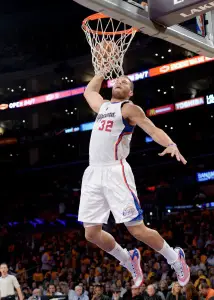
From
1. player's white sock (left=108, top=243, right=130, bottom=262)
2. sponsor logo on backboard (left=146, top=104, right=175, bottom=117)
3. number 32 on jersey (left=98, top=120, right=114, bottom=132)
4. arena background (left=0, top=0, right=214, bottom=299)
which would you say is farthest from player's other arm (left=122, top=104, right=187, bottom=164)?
sponsor logo on backboard (left=146, top=104, right=175, bottom=117)

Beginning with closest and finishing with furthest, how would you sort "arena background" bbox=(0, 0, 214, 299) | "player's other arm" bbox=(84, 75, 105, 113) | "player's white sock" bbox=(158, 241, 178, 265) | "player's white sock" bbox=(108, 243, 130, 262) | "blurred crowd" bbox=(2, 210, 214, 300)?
"player's white sock" bbox=(158, 241, 178, 265), "player's white sock" bbox=(108, 243, 130, 262), "player's other arm" bbox=(84, 75, 105, 113), "blurred crowd" bbox=(2, 210, 214, 300), "arena background" bbox=(0, 0, 214, 299)

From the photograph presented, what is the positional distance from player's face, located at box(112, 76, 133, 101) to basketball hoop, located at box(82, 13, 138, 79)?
633mm

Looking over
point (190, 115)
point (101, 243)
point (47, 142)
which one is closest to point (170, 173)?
point (190, 115)

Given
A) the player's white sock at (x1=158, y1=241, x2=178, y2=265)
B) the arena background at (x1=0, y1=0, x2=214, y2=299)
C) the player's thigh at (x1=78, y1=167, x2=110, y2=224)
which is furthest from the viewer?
the arena background at (x1=0, y1=0, x2=214, y2=299)

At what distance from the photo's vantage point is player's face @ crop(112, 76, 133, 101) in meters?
5.41

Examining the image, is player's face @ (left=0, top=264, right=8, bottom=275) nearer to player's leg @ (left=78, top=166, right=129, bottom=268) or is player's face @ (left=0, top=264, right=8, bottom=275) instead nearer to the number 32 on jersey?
player's leg @ (left=78, top=166, right=129, bottom=268)

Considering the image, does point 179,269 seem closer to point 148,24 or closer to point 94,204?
point 94,204

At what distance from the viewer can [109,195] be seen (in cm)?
520

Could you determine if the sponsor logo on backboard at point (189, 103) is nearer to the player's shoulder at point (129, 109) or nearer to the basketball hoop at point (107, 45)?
the basketball hoop at point (107, 45)

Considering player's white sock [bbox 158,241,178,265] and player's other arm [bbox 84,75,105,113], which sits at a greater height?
player's other arm [bbox 84,75,105,113]

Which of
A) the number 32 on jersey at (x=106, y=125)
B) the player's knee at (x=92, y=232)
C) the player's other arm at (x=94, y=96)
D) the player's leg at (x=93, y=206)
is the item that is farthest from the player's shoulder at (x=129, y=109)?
the player's knee at (x=92, y=232)

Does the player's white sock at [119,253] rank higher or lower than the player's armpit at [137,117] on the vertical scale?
lower

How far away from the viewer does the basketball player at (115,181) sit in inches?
203

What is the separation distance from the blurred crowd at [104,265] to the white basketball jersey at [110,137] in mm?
4660
